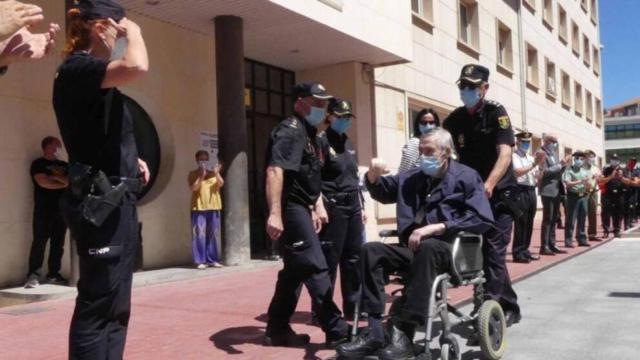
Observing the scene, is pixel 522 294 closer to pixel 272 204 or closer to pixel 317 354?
pixel 317 354

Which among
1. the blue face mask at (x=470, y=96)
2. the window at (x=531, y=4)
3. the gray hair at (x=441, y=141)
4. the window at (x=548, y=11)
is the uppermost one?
the window at (x=548, y=11)

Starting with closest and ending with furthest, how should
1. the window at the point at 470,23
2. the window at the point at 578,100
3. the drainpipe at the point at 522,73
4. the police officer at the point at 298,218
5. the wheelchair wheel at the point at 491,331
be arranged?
the wheelchair wheel at the point at 491,331, the police officer at the point at 298,218, the window at the point at 470,23, the drainpipe at the point at 522,73, the window at the point at 578,100

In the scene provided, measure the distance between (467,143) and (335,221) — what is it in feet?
4.45

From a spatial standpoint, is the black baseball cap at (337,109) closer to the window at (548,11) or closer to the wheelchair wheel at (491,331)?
the wheelchair wheel at (491,331)

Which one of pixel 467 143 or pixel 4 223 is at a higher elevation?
pixel 467 143

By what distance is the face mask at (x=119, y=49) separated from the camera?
2.93 metres

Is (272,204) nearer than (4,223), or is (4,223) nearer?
(272,204)

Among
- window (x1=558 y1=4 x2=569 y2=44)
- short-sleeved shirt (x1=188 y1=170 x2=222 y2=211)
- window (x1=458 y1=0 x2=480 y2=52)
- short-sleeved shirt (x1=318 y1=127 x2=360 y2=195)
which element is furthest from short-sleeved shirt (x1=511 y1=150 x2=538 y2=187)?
window (x1=558 y1=4 x2=569 y2=44)

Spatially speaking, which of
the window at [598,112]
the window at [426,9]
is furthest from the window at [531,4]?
the window at [598,112]

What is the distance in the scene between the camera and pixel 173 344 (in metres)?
5.14

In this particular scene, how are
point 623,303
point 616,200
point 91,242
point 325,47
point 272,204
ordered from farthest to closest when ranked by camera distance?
point 616,200 < point 325,47 < point 623,303 < point 272,204 < point 91,242

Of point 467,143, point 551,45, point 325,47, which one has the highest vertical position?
point 551,45

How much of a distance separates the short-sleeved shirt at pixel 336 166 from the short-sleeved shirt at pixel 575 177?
792cm

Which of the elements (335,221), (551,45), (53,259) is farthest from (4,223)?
(551,45)
